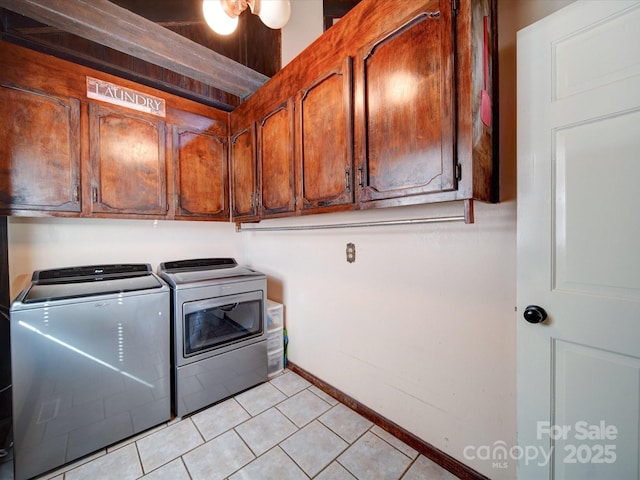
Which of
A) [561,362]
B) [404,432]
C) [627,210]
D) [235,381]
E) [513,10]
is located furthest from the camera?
[235,381]

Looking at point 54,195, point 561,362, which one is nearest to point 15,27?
point 54,195

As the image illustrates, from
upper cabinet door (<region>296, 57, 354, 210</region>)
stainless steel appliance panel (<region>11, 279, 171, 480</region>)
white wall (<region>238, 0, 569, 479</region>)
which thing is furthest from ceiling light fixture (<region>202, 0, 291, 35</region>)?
stainless steel appliance panel (<region>11, 279, 171, 480</region>)

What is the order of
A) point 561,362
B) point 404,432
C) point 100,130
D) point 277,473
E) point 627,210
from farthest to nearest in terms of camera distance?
point 100,130
point 404,432
point 277,473
point 561,362
point 627,210

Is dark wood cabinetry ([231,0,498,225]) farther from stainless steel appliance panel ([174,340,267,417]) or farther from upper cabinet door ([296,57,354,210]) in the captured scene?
stainless steel appliance panel ([174,340,267,417])

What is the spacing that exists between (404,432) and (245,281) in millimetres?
1476

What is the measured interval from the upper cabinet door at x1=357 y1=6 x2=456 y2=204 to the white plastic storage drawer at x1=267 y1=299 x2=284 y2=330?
1476 mm

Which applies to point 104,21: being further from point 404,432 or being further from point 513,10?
point 404,432

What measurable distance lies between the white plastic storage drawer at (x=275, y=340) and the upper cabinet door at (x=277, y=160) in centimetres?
106

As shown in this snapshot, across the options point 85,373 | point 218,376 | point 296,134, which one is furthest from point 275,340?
point 296,134

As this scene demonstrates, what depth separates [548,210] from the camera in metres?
0.96

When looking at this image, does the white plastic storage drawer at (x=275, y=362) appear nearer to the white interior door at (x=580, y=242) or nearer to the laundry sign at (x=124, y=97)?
the white interior door at (x=580, y=242)

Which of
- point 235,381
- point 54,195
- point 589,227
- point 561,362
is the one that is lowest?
point 235,381

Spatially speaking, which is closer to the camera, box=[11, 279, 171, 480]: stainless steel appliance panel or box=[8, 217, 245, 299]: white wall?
box=[11, 279, 171, 480]: stainless steel appliance panel

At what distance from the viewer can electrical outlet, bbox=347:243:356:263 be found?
5.83ft
